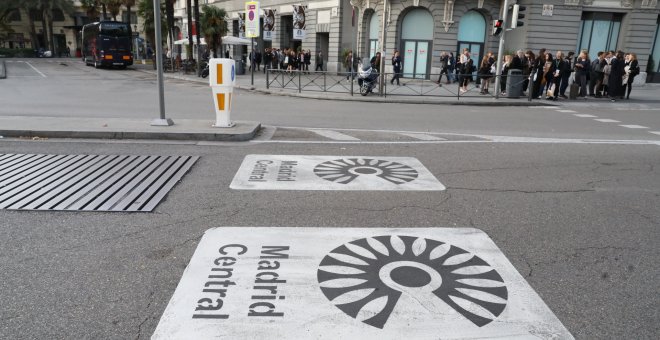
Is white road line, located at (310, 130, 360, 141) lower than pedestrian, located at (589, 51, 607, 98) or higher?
lower

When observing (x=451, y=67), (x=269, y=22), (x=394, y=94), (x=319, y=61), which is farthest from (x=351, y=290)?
(x=269, y=22)

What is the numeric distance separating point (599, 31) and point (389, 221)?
31.0 meters

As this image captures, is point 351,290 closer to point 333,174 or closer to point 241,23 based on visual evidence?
point 333,174

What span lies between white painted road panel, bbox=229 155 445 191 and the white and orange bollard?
239 centimetres

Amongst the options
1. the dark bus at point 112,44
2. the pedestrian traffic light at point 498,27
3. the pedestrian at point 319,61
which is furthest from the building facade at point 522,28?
the dark bus at point 112,44

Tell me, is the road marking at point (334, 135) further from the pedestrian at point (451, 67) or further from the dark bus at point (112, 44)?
the dark bus at point (112, 44)

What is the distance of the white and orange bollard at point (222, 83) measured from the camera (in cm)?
938

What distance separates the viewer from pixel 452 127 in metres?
11.9

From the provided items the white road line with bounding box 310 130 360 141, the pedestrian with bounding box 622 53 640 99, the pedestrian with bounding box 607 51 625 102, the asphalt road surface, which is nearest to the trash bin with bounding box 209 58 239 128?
the asphalt road surface

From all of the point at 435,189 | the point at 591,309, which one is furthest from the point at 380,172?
the point at 591,309

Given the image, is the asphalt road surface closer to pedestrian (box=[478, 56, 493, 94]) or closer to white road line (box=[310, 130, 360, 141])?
white road line (box=[310, 130, 360, 141])

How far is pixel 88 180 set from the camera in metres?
6.18

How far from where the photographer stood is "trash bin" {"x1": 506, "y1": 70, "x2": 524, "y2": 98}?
18998mm

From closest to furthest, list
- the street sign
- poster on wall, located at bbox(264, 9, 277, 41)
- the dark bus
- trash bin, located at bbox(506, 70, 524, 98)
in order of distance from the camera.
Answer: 1. trash bin, located at bbox(506, 70, 524, 98)
2. the street sign
3. the dark bus
4. poster on wall, located at bbox(264, 9, 277, 41)
